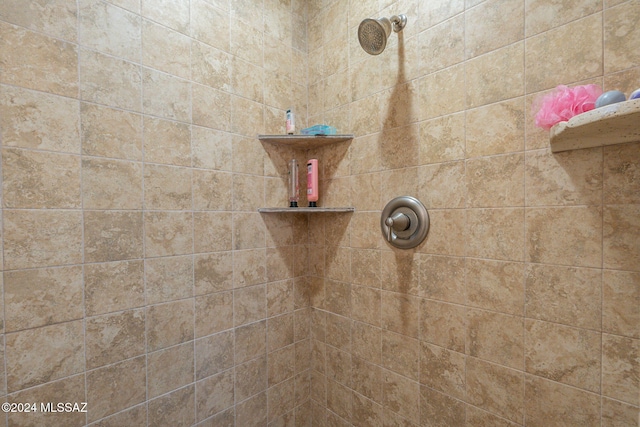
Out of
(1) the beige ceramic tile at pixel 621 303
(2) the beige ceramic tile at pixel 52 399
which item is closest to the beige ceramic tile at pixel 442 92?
(1) the beige ceramic tile at pixel 621 303

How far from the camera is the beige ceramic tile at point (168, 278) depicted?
3.20ft

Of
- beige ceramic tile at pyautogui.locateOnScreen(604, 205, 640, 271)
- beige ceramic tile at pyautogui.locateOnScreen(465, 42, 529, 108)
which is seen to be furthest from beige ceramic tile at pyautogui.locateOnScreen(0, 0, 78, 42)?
beige ceramic tile at pyautogui.locateOnScreen(604, 205, 640, 271)

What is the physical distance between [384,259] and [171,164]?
0.90 metres

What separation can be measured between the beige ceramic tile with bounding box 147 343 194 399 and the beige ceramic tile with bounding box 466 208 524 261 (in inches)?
42.7

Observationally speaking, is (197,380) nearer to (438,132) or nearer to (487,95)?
(438,132)

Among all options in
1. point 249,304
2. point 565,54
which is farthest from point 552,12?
point 249,304

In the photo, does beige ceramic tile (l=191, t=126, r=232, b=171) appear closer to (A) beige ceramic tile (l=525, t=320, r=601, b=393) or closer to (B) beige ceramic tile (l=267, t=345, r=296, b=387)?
(B) beige ceramic tile (l=267, t=345, r=296, b=387)

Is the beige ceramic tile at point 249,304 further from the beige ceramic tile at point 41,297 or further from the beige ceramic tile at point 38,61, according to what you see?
the beige ceramic tile at point 38,61

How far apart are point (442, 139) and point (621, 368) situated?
30.2 inches

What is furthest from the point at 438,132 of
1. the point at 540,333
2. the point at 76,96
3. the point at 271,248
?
the point at 76,96

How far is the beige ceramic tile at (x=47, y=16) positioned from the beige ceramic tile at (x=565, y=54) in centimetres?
133

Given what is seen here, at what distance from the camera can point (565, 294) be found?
76 centimetres

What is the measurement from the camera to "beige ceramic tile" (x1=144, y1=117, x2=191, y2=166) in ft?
3.18

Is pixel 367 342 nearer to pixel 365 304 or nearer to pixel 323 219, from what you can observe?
pixel 365 304
